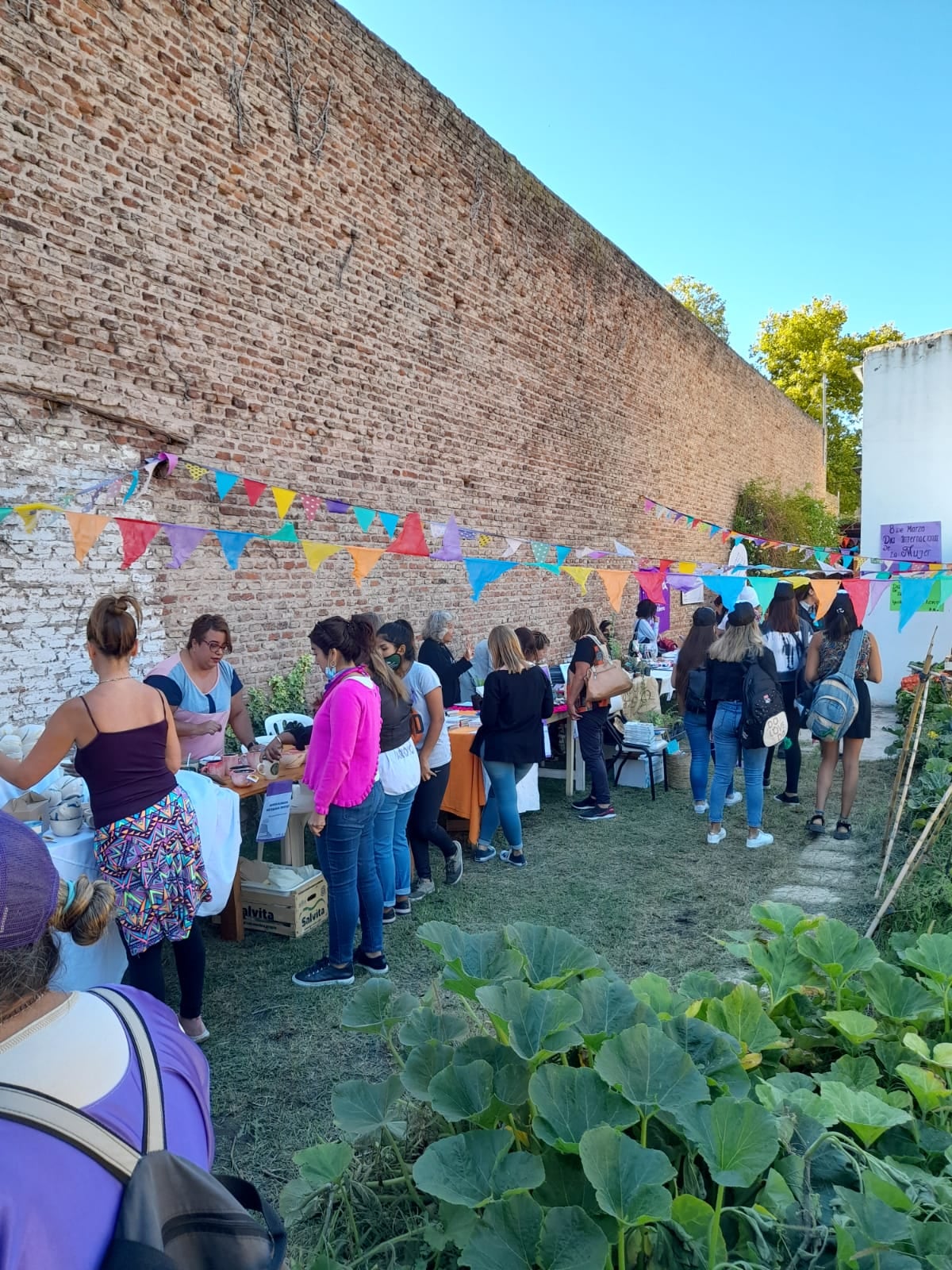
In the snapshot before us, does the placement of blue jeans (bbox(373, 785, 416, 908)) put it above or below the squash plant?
below

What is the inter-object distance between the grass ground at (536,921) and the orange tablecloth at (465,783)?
366 millimetres

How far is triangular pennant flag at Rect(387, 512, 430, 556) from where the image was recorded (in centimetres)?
659

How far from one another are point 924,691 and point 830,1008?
2889 millimetres

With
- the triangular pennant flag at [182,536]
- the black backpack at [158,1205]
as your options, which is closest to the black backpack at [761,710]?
the triangular pennant flag at [182,536]

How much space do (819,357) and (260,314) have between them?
26.7 meters

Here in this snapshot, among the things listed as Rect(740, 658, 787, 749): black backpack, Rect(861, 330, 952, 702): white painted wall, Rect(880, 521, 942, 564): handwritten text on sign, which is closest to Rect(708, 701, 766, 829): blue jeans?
Rect(740, 658, 787, 749): black backpack

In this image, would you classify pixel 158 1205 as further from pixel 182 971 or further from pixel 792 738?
pixel 792 738

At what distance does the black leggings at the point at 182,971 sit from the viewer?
2.97 metres

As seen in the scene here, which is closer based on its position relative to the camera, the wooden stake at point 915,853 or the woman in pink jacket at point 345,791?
the wooden stake at point 915,853

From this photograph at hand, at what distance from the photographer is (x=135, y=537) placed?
5.21m

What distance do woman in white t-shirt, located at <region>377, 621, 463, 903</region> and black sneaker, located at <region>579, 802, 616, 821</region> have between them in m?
1.54

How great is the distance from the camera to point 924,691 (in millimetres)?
4031

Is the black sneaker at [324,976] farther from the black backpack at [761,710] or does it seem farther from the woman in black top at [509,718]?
the black backpack at [761,710]

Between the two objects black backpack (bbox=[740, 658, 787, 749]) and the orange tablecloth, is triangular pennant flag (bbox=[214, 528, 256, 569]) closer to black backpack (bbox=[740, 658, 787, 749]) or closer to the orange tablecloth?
the orange tablecloth
